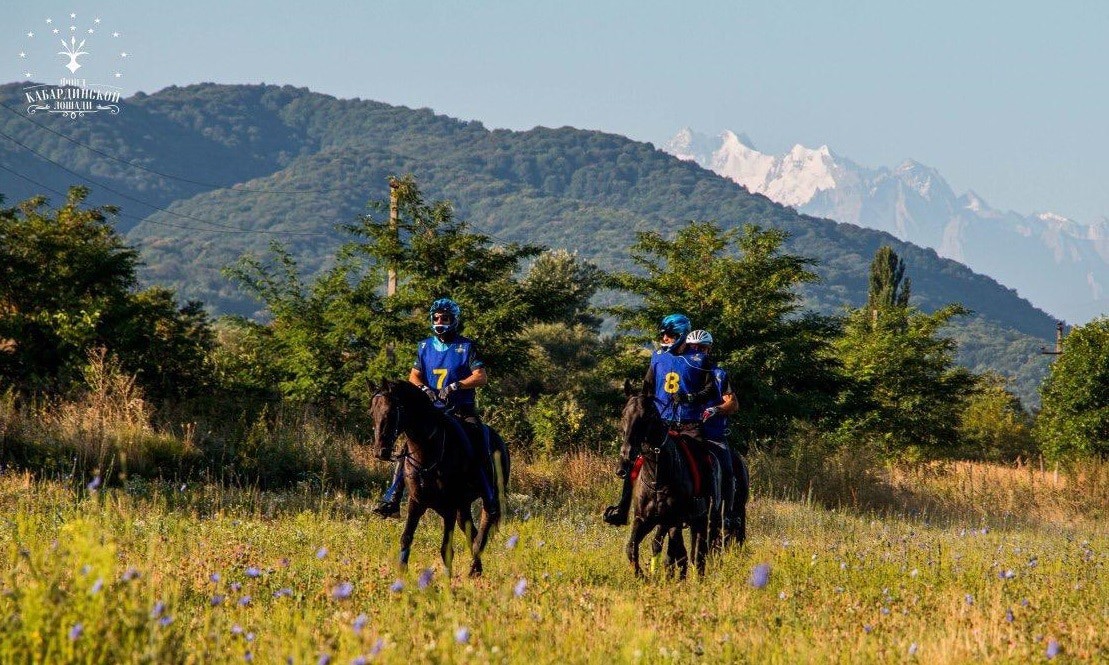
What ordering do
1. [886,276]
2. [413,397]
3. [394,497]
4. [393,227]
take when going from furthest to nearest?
[886,276], [393,227], [394,497], [413,397]

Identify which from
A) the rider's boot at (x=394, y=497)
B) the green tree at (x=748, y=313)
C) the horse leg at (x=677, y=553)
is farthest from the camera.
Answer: the green tree at (x=748, y=313)

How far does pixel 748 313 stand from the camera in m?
23.7

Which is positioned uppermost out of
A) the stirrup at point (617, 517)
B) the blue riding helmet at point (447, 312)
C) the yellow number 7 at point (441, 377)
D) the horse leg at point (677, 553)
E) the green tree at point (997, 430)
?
the blue riding helmet at point (447, 312)

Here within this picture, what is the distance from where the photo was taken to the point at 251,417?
22.6m

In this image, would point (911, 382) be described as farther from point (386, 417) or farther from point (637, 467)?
point (386, 417)

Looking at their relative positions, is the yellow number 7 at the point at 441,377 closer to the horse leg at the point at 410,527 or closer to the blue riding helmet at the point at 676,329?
the horse leg at the point at 410,527

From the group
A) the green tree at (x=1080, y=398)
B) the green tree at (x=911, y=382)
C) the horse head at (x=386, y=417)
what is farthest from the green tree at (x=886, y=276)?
the horse head at (x=386, y=417)

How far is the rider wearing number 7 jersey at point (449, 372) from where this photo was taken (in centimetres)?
901

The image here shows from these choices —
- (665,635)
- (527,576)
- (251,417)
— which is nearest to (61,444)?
(251,417)

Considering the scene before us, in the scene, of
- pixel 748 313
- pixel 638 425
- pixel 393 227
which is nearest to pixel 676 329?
pixel 638 425

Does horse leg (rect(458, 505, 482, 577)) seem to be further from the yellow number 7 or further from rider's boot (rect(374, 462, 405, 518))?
the yellow number 7

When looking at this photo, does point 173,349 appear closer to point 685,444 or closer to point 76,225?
point 76,225

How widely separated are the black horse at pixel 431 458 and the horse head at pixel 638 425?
104 cm

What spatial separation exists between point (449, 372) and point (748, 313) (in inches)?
610
